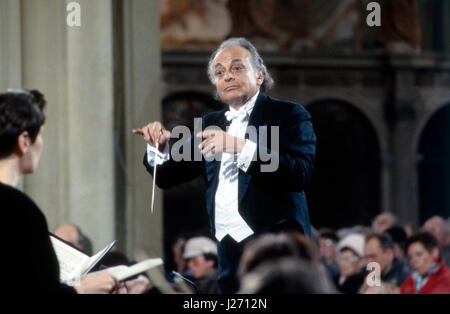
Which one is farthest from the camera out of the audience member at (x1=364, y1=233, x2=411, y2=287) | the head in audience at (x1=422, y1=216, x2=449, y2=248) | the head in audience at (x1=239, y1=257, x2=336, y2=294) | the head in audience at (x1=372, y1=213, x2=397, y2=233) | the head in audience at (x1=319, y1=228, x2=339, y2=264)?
the head in audience at (x1=372, y1=213, x2=397, y2=233)

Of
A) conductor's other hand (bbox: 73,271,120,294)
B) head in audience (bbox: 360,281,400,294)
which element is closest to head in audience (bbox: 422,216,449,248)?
head in audience (bbox: 360,281,400,294)

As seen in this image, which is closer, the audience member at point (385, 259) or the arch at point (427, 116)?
the audience member at point (385, 259)

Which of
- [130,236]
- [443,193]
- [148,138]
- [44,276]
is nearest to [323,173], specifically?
[443,193]

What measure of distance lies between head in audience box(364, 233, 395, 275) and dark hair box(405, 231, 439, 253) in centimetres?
13

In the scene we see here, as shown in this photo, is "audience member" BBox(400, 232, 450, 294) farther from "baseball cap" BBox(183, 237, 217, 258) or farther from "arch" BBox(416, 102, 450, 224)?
"arch" BBox(416, 102, 450, 224)

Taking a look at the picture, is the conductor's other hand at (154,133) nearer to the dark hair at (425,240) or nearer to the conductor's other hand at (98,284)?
the conductor's other hand at (98,284)

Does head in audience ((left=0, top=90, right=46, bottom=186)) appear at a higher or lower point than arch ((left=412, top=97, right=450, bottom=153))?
higher

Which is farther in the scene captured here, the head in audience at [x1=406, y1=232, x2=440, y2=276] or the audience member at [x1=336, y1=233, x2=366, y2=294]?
the audience member at [x1=336, y1=233, x2=366, y2=294]

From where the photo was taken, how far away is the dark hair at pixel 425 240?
562cm

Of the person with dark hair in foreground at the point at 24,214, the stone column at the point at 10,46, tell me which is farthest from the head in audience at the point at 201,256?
the person with dark hair in foreground at the point at 24,214

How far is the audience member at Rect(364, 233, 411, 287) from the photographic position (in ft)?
19.0

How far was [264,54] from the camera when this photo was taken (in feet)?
35.0

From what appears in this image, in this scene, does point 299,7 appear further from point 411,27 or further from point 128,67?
point 128,67

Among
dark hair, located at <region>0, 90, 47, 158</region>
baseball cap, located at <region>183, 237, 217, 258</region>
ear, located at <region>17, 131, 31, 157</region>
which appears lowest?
baseball cap, located at <region>183, 237, 217, 258</region>
